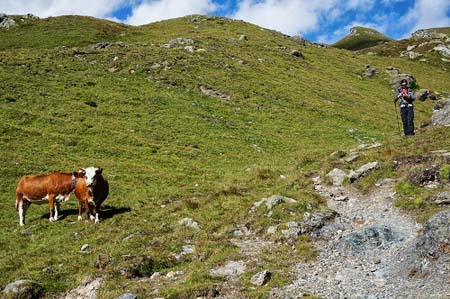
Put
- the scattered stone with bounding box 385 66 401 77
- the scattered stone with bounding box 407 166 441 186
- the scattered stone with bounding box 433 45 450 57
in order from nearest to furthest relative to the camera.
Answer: the scattered stone with bounding box 407 166 441 186 → the scattered stone with bounding box 385 66 401 77 → the scattered stone with bounding box 433 45 450 57

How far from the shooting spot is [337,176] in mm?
19422

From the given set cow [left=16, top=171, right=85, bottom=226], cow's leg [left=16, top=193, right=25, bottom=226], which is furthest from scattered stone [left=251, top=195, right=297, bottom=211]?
cow's leg [left=16, top=193, right=25, bottom=226]

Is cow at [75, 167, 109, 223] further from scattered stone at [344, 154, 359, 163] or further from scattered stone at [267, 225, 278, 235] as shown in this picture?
scattered stone at [344, 154, 359, 163]

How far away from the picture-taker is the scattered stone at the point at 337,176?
19.0 metres

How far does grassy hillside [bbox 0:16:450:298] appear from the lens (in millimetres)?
14461

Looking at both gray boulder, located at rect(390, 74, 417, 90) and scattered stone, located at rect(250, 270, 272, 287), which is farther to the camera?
gray boulder, located at rect(390, 74, 417, 90)

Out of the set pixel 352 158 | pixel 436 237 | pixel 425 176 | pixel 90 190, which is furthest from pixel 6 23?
pixel 436 237

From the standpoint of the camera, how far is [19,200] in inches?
746

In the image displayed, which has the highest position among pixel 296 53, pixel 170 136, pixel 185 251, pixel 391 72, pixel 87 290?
pixel 296 53

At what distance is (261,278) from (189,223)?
5718 millimetres

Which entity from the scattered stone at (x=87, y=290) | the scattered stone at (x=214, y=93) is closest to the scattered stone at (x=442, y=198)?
the scattered stone at (x=87, y=290)

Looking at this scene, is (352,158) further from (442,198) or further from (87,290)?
(87,290)

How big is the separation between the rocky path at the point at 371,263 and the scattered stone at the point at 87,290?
5.24 m

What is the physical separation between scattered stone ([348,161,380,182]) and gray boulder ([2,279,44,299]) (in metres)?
12.6
